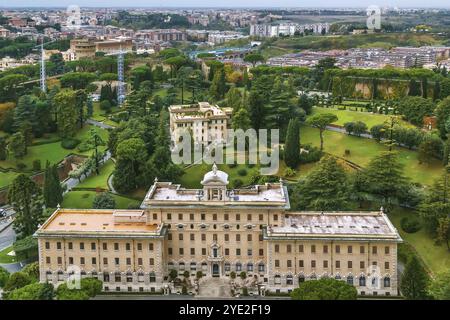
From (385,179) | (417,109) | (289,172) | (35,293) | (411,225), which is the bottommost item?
(411,225)

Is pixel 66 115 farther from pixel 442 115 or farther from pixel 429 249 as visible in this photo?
pixel 429 249

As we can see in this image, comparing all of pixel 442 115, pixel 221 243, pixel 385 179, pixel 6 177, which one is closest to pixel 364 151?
pixel 442 115

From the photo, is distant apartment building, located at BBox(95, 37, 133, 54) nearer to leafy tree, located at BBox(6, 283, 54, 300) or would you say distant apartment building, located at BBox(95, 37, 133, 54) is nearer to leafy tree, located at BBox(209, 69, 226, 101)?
leafy tree, located at BBox(209, 69, 226, 101)

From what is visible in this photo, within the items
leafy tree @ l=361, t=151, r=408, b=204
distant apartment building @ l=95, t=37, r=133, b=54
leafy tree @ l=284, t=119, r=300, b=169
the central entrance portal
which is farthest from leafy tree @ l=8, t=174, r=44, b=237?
distant apartment building @ l=95, t=37, r=133, b=54

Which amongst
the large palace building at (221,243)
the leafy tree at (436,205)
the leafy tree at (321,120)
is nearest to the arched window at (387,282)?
the large palace building at (221,243)

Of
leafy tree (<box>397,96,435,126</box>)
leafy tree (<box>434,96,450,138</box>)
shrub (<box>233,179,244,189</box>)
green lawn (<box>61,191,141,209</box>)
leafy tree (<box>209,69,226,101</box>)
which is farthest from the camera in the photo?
leafy tree (<box>209,69,226,101</box>)

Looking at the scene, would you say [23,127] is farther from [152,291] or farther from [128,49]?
[128,49]
